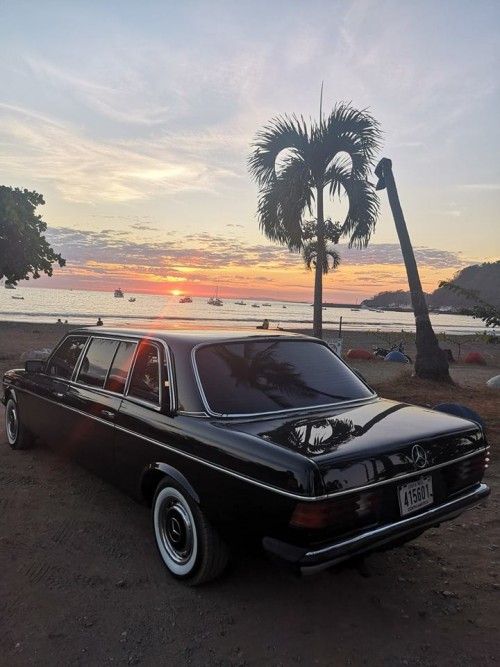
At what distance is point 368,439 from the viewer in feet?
9.14

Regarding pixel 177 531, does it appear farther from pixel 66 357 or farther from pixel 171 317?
pixel 171 317

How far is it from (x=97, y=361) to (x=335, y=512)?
2712 millimetres

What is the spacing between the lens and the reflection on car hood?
8.30 ft

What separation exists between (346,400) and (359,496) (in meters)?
1.14

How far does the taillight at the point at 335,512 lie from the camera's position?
7.89ft

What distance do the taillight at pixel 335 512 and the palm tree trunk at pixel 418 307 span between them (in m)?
9.94

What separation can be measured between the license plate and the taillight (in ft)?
0.82

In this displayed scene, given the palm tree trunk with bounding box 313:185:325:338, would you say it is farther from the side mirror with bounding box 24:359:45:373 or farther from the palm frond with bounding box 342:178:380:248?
the side mirror with bounding box 24:359:45:373

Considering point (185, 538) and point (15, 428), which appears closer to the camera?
point (185, 538)

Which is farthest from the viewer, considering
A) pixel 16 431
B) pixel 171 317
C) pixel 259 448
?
pixel 171 317

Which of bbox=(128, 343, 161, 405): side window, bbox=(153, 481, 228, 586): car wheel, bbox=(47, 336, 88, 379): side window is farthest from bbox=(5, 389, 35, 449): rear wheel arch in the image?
bbox=(153, 481, 228, 586): car wheel

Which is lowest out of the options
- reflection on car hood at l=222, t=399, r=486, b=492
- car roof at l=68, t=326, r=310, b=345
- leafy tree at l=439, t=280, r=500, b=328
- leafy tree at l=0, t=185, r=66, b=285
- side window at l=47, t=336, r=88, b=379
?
reflection on car hood at l=222, t=399, r=486, b=492

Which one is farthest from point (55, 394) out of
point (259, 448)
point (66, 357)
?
point (259, 448)

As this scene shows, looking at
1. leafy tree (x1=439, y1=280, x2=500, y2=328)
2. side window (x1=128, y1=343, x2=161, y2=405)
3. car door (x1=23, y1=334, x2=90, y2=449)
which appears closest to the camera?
side window (x1=128, y1=343, x2=161, y2=405)
